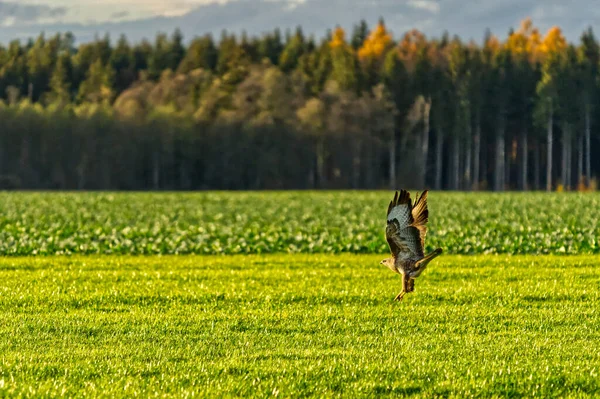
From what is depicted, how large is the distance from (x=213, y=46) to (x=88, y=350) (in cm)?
11717

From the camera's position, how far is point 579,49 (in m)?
107

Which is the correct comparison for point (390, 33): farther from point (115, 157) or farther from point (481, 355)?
point (481, 355)

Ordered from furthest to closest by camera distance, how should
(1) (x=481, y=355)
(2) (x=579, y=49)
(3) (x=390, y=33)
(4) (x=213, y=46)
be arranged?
(4) (x=213, y=46)
(3) (x=390, y=33)
(2) (x=579, y=49)
(1) (x=481, y=355)

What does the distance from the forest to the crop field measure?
7301cm

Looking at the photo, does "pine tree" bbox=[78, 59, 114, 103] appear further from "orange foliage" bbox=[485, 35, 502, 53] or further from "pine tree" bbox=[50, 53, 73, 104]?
"orange foliage" bbox=[485, 35, 502, 53]

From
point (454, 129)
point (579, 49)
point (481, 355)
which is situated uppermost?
point (579, 49)

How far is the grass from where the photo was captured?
27.3 feet

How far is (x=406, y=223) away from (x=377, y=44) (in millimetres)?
106273

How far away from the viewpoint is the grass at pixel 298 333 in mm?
8328

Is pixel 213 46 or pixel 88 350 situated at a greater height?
pixel 213 46

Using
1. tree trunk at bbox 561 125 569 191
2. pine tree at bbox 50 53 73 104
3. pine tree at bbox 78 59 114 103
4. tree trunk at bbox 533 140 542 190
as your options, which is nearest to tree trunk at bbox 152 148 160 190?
pine tree at bbox 78 59 114 103

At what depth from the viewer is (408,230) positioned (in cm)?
1016

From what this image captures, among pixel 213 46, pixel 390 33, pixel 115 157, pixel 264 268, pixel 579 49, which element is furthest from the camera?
pixel 213 46

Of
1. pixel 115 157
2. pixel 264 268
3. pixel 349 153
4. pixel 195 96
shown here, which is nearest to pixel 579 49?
pixel 349 153
